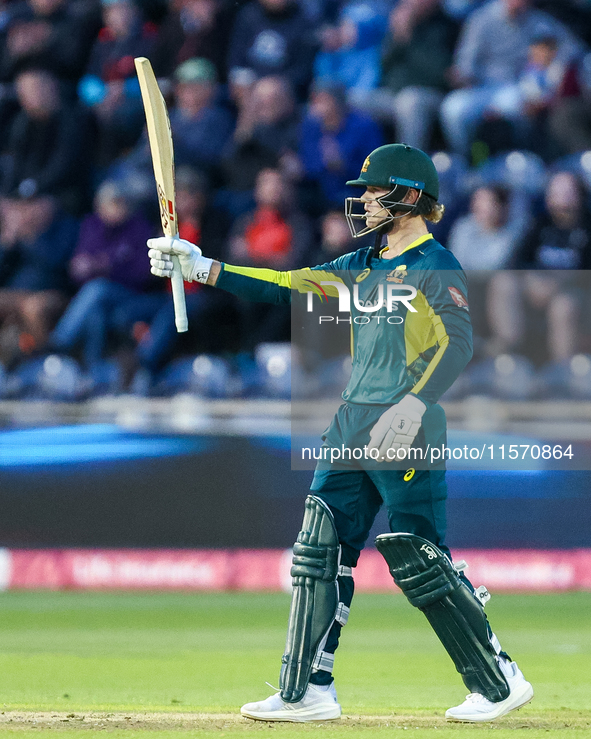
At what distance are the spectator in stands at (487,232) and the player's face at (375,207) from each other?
2999 mm

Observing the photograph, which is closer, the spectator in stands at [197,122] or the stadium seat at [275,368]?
the stadium seat at [275,368]

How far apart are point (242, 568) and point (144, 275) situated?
6.07 ft

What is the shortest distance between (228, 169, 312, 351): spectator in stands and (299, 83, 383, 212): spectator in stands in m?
0.22

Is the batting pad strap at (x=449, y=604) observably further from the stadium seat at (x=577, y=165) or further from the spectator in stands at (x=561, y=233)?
the stadium seat at (x=577, y=165)

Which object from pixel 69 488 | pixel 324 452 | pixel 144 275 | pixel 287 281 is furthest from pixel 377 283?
pixel 144 275

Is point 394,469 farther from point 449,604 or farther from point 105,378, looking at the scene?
point 105,378

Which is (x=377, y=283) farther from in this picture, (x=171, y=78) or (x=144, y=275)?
(x=171, y=78)

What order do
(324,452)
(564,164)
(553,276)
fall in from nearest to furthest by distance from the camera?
(324,452) → (553,276) → (564,164)

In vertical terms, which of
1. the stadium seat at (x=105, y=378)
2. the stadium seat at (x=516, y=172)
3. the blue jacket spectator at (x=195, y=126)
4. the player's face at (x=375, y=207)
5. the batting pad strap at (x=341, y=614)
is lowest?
the batting pad strap at (x=341, y=614)

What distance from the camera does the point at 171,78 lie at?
23.9ft

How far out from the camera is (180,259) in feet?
11.2

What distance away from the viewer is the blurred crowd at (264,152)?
252 inches

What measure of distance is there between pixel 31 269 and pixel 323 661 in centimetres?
409

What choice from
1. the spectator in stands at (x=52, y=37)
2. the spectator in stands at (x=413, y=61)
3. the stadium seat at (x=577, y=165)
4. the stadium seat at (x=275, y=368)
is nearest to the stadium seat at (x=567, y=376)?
the stadium seat at (x=577, y=165)
